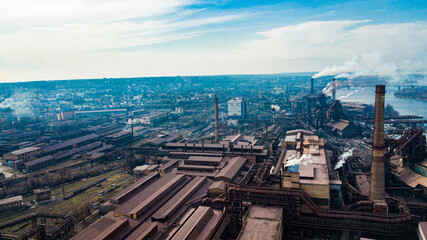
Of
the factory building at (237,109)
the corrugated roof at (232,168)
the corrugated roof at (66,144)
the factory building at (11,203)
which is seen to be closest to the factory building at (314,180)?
the corrugated roof at (232,168)

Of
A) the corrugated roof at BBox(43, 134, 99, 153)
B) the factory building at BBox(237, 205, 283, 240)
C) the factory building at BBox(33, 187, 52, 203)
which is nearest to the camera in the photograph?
the factory building at BBox(237, 205, 283, 240)

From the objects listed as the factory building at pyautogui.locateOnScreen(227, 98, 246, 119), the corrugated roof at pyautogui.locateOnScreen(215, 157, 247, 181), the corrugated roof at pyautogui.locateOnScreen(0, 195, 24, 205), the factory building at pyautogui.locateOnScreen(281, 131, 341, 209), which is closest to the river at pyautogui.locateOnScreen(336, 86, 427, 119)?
the factory building at pyautogui.locateOnScreen(227, 98, 246, 119)

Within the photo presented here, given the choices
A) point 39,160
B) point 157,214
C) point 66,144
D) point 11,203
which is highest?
point 157,214

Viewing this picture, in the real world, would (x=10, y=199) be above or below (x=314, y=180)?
below

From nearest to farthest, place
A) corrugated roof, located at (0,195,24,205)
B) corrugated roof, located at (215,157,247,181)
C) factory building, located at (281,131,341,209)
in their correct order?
factory building, located at (281,131,341,209), corrugated roof, located at (0,195,24,205), corrugated roof, located at (215,157,247,181)

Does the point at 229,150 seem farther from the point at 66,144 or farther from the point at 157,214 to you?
the point at 66,144

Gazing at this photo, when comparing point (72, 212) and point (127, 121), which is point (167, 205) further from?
point (127, 121)

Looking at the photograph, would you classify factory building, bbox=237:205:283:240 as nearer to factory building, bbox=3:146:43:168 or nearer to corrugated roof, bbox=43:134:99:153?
factory building, bbox=3:146:43:168

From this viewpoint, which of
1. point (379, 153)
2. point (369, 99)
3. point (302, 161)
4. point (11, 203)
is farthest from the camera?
point (369, 99)

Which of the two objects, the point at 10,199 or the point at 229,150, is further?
the point at 229,150

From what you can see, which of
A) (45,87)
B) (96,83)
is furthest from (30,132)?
(96,83)

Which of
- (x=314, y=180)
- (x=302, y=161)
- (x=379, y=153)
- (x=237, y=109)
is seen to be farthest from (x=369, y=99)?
(x=314, y=180)
